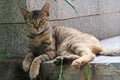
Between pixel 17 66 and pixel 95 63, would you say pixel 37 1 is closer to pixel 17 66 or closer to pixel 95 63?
pixel 17 66

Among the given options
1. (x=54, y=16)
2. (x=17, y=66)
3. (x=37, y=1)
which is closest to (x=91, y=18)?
(x=54, y=16)

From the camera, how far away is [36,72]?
3.23 metres

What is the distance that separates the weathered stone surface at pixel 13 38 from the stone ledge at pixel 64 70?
101 mm

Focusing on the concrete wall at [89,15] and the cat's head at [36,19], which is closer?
the cat's head at [36,19]

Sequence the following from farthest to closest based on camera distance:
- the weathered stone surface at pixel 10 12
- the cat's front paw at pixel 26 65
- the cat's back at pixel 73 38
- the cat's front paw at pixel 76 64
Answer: the weathered stone surface at pixel 10 12 < the cat's back at pixel 73 38 < the cat's front paw at pixel 26 65 < the cat's front paw at pixel 76 64

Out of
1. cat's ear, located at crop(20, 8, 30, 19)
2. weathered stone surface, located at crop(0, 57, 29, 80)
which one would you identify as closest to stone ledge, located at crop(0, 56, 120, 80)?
weathered stone surface, located at crop(0, 57, 29, 80)

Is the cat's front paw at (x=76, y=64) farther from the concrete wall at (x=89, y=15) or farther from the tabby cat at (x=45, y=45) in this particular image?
the concrete wall at (x=89, y=15)

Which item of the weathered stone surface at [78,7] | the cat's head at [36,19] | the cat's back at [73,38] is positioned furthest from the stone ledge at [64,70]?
the weathered stone surface at [78,7]

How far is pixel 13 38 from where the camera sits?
3734 millimetres

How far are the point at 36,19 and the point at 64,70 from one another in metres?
0.56

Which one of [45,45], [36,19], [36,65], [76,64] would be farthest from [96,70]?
[36,19]

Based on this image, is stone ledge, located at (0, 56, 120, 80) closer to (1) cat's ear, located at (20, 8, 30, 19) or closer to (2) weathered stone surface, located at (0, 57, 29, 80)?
(2) weathered stone surface, located at (0, 57, 29, 80)

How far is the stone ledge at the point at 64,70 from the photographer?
9.82ft

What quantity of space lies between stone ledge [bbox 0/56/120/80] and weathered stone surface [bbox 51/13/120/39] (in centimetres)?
75
